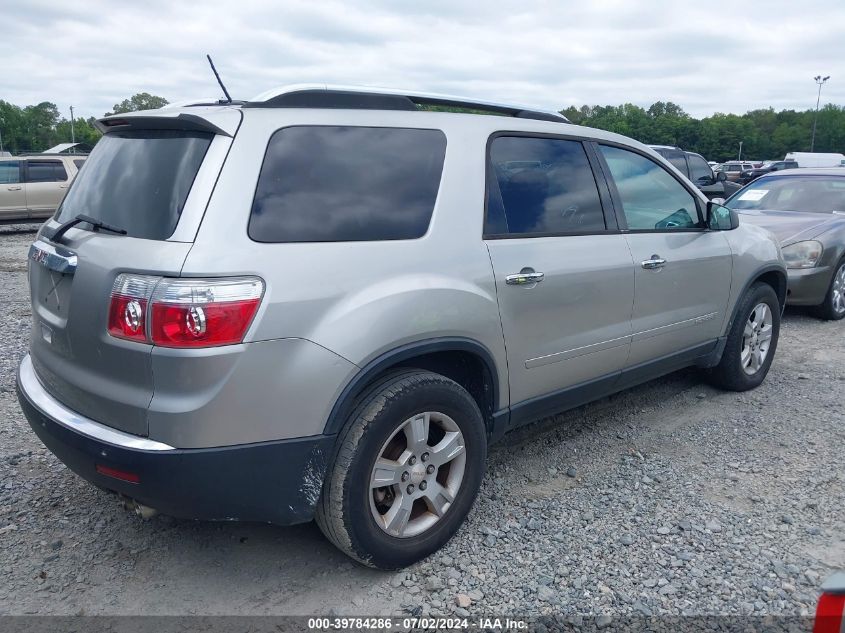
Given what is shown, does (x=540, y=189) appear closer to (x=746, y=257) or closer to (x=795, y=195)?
(x=746, y=257)

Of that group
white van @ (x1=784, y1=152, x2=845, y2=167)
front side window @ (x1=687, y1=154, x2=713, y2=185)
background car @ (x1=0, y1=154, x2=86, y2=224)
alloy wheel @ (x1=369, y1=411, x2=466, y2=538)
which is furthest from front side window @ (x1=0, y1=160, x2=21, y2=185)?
white van @ (x1=784, y1=152, x2=845, y2=167)

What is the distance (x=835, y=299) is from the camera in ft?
24.5

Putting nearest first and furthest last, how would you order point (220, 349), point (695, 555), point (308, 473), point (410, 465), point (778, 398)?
point (220, 349), point (308, 473), point (410, 465), point (695, 555), point (778, 398)

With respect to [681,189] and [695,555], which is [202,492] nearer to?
[695,555]

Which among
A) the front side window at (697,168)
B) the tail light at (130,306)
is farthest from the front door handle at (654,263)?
the front side window at (697,168)

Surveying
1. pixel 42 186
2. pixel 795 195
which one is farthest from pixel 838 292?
pixel 42 186

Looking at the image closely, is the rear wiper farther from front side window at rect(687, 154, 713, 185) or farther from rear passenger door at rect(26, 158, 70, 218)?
front side window at rect(687, 154, 713, 185)

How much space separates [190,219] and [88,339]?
1.96 ft

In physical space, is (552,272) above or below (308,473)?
above

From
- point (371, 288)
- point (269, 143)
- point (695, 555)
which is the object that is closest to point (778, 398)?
point (695, 555)

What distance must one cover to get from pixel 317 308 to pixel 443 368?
0.84 meters

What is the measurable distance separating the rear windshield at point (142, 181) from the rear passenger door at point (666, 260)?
231cm

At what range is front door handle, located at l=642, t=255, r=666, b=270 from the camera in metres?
4.02

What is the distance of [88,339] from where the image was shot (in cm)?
264
